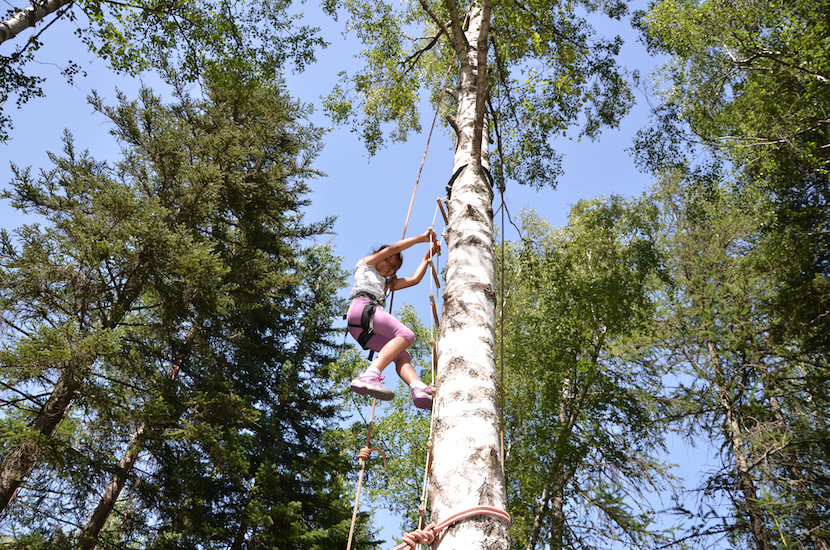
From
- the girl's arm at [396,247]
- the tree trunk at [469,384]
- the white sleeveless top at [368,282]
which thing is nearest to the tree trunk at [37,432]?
the white sleeveless top at [368,282]

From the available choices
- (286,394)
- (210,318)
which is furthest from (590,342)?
(210,318)

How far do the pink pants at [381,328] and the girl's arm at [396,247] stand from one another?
13.2 inches

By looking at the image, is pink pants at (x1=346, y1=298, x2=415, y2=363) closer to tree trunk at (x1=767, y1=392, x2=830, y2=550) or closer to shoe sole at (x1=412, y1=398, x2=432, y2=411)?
shoe sole at (x1=412, y1=398, x2=432, y2=411)

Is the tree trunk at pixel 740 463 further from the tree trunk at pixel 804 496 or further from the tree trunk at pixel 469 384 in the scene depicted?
the tree trunk at pixel 469 384

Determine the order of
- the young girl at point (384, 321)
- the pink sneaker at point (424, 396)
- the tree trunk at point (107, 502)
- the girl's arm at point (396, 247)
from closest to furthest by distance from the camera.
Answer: the pink sneaker at point (424, 396)
the young girl at point (384, 321)
the girl's arm at point (396, 247)
the tree trunk at point (107, 502)

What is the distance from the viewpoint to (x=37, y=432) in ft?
17.7

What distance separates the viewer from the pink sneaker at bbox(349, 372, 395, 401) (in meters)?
2.93

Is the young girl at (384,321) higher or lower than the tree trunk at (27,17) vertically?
lower

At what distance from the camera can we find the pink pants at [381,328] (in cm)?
330

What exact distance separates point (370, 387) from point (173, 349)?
6.29 meters

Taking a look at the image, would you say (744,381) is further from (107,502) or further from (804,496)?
(107,502)

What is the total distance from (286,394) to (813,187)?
34.3ft

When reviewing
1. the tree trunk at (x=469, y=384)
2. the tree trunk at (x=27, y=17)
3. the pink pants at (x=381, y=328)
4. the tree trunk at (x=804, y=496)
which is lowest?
the tree trunk at (x=469, y=384)

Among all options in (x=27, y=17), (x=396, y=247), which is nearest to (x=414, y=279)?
(x=396, y=247)
